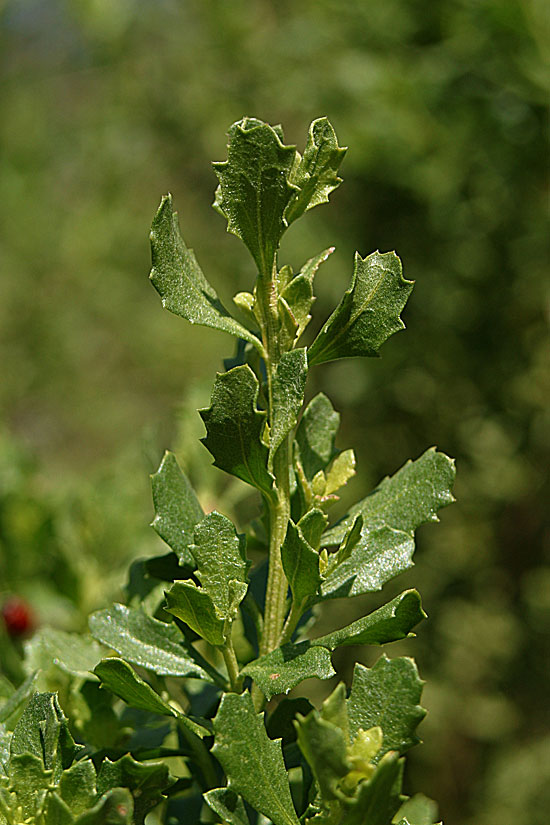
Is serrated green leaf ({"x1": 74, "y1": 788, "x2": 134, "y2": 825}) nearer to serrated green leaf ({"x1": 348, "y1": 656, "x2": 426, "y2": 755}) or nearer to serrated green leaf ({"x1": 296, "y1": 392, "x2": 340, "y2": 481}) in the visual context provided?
serrated green leaf ({"x1": 348, "y1": 656, "x2": 426, "y2": 755})

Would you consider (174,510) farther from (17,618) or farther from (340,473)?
(17,618)

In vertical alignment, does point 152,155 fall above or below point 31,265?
above

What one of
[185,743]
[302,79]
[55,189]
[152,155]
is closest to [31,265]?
[55,189]

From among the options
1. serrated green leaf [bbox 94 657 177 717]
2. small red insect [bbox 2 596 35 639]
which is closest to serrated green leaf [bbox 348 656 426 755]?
serrated green leaf [bbox 94 657 177 717]

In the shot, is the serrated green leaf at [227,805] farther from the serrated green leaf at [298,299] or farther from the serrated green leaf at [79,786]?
the serrated green leaf at [298,299]

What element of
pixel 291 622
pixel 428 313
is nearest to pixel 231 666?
pixel 291 622

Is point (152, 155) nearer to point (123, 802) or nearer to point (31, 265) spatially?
point (31, 265)
